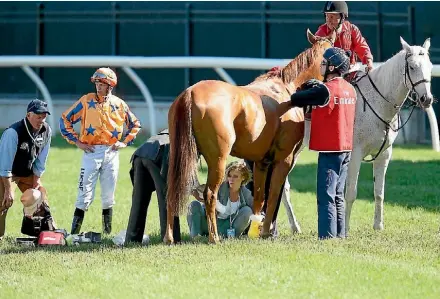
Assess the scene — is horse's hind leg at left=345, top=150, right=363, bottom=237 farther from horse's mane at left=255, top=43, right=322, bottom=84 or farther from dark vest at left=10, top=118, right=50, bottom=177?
dark vest at left=10, top=118, right=50, bottom=177

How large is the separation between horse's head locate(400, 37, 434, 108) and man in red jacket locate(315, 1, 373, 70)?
2.06 feet

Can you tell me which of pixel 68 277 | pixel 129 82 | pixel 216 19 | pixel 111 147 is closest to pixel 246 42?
pixel 216 19

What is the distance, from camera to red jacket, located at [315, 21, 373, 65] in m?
10.7

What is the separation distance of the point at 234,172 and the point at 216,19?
10379mm

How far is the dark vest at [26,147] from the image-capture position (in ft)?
32.6

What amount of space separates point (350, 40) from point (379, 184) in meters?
1.45

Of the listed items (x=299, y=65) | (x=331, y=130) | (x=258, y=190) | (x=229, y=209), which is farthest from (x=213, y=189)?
(x=299, y=65)

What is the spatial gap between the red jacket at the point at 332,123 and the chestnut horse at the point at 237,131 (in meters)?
0.28

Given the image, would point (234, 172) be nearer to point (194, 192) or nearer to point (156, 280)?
point (194, 192)

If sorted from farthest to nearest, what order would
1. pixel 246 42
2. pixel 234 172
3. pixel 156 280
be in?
pixel 246 42 < pixel 234 172 < pixel 156 280

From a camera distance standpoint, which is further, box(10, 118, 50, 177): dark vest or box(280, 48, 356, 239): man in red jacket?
box(10, 118, 50, 177): dark vest

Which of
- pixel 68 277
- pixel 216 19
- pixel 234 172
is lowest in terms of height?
pixel 68 277

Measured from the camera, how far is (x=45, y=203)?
10141 mm

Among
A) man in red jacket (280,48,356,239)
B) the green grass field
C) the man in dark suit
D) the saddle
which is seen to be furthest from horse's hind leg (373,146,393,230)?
the man in dark suit
